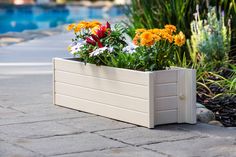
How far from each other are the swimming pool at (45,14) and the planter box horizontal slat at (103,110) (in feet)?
47.0

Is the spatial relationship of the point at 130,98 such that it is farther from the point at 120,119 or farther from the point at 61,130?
the point at 61,130

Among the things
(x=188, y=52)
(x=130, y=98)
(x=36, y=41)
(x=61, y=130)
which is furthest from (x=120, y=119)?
(x=36, y=41)

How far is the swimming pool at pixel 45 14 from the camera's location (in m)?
21.2

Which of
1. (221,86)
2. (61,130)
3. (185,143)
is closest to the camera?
(185,143)

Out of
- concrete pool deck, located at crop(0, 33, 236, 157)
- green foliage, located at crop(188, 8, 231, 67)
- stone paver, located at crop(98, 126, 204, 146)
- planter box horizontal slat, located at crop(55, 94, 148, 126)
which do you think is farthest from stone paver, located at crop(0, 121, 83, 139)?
green foliage, located at crop(188, 8, 231, 67)

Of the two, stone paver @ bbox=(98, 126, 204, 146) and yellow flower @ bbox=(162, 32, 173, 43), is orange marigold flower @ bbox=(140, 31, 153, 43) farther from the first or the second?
stone paver @ bbox=(98, 126, 204, 146)

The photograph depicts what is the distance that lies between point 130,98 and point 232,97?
1.17m

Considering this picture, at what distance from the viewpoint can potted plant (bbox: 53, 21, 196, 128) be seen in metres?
4.88

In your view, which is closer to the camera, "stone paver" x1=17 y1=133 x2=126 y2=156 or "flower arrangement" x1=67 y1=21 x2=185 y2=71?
"stone paver" x1=17 y1=133 x2=126 y2=156

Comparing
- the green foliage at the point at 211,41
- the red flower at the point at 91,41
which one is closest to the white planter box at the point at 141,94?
the red flower at the point at 91,41

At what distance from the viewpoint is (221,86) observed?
597 cm

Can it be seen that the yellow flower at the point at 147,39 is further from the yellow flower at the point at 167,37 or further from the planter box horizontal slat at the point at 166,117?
the planter box horizontal slat at the point at 166,117

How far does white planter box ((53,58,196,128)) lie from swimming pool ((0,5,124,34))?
1468 centimetres

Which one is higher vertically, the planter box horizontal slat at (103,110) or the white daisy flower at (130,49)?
the white daisy flower at (130,49)
